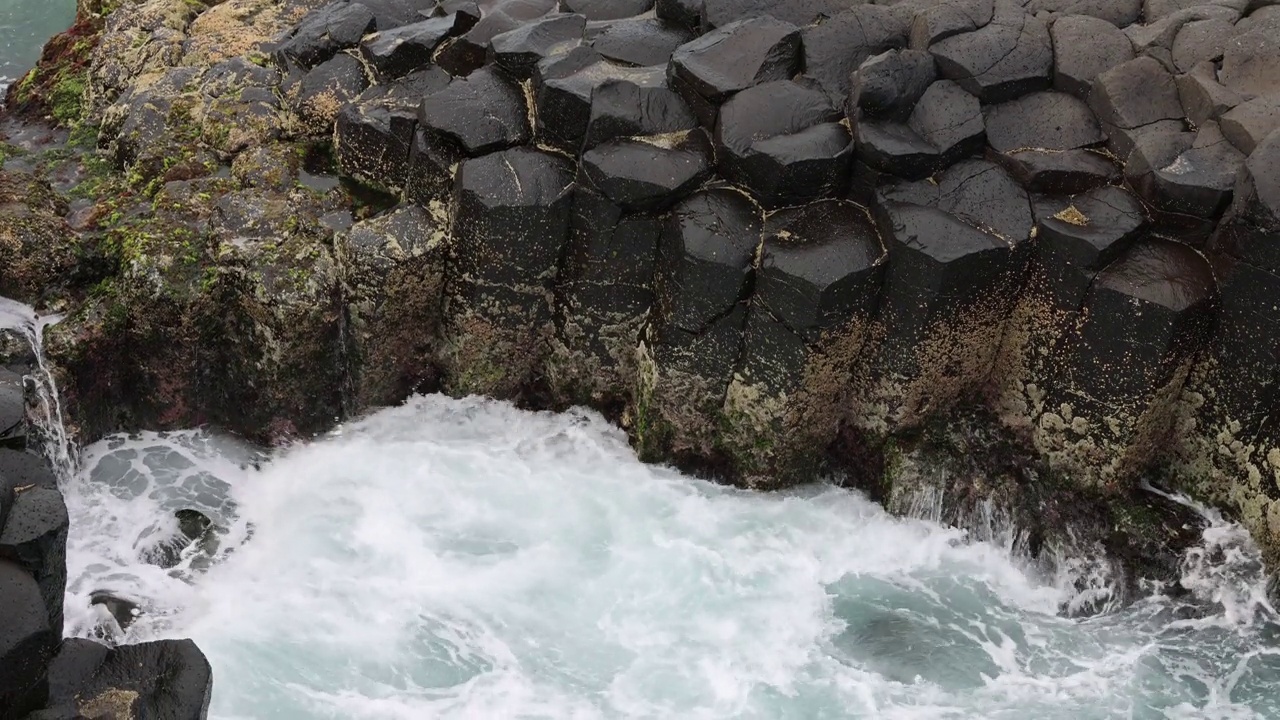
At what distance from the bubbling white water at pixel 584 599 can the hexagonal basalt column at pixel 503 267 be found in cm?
54

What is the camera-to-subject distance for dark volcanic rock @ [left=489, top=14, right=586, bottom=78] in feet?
34.4

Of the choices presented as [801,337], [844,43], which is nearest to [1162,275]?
[801,337]

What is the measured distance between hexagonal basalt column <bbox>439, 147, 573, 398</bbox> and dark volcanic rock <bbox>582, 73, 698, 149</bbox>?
1.49 ft

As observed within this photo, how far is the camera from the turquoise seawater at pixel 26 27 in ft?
→ 50.1

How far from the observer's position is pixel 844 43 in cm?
1009

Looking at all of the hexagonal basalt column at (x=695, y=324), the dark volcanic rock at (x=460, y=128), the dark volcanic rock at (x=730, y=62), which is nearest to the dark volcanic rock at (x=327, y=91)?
the dark volcanic rock at (x=460, y=128)

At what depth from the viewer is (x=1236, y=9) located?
9.91m

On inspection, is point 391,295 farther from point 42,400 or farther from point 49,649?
point 49,649

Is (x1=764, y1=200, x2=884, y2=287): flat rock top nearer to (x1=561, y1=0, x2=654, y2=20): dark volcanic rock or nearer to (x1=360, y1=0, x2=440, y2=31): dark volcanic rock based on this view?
(x1=561, y1=0, x2=654, y2=20): dark volcanic rock

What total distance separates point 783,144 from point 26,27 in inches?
468

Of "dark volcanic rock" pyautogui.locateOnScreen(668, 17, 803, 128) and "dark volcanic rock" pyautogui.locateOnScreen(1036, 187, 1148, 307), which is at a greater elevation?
"dark volcanic rock" pyautogui.locateOnScreen(668, 17, 803, 128)

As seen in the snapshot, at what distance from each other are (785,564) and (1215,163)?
171 inches

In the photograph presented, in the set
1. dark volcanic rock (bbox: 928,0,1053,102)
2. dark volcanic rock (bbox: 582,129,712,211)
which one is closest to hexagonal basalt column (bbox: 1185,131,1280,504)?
dark volcanic rock (bbox: 928,0,1053,102)

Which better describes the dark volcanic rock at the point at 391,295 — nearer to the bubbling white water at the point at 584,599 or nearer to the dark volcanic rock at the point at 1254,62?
the bubbling white water at the point at 584,599
